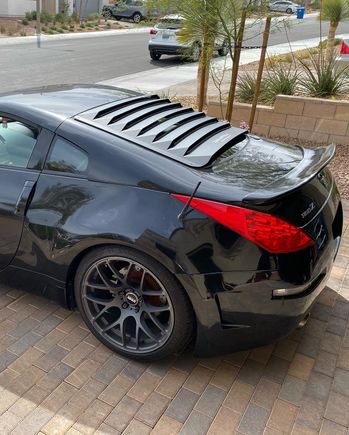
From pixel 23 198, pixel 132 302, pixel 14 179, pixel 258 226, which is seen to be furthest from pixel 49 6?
pixel 258 226

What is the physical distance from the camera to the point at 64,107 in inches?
112

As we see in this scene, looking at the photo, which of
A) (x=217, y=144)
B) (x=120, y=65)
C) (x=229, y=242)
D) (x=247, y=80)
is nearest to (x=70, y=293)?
(x=229, y=242)

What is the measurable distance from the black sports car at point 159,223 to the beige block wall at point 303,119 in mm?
3952

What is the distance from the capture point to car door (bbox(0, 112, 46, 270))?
2729 millimetres

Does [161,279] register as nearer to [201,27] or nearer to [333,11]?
[201,27]

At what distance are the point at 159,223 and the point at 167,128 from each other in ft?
2.41

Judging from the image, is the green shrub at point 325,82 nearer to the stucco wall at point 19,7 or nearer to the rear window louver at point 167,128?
the rear window louver at point 167,128

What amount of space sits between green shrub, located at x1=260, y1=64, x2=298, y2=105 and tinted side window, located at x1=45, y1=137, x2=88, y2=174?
5247 mm

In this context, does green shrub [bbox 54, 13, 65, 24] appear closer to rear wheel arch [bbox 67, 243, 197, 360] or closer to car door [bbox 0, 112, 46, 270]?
car door [bbox 0, 112, 46, 270]

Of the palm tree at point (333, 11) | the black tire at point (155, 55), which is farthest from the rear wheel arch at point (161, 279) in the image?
the black tire at point (155, 55)

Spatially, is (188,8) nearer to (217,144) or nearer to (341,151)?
(341,151)

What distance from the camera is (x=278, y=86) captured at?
23.7 ft

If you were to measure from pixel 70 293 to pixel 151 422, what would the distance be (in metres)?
0.91

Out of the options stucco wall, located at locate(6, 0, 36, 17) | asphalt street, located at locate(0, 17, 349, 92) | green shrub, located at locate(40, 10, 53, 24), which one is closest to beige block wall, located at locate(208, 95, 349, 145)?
asphalt street, located at locate(0, 17, 349, 92)
